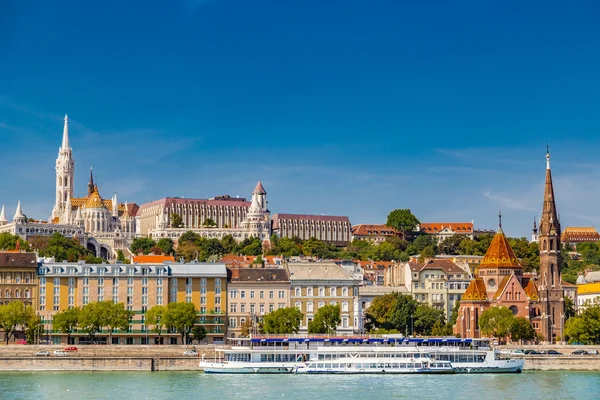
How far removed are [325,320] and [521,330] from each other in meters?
15.8

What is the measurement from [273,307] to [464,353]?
2344 cm

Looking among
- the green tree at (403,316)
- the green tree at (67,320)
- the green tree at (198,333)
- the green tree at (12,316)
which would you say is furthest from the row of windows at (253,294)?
the green tree at (12,316)

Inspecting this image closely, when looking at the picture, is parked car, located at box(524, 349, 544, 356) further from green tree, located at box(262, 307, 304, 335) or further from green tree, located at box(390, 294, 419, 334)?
green tree, located at box(390, 294, 419, 334)

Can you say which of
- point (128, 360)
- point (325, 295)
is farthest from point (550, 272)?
point (128, 360)

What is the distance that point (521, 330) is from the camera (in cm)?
9906

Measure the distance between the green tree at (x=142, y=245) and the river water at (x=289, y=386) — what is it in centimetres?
11019

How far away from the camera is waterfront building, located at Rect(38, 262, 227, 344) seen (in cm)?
9606

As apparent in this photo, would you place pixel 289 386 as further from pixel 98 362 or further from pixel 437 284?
pixel 437 284

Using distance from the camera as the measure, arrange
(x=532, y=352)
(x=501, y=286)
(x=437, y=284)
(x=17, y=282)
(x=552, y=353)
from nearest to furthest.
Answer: (x=552, y=353) → (x=532, y=352) → (x=17, y=282) → (x=501, y=286) → (x=437, y=284)

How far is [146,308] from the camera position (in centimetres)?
9625

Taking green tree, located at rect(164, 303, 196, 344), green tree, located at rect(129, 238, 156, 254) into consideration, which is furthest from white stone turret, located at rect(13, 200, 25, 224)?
green tree, located at rect(164, 303, 196, 344)

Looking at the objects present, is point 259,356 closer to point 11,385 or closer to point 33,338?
point 11,385

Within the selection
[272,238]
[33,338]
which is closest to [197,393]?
[33,338]

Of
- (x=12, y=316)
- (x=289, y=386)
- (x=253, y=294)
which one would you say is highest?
(x=253, y=294)
